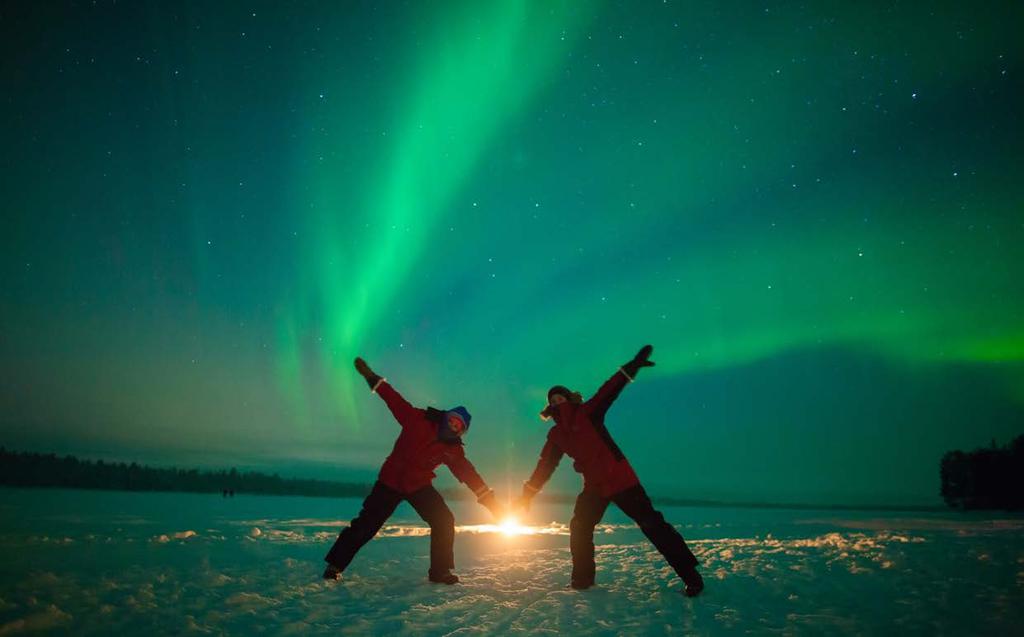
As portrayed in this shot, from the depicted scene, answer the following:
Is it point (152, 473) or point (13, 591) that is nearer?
point (13, 591)

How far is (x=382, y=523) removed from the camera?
7.42 metres

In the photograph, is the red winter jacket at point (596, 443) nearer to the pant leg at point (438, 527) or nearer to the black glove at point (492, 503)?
the black glove at point (492, 503)

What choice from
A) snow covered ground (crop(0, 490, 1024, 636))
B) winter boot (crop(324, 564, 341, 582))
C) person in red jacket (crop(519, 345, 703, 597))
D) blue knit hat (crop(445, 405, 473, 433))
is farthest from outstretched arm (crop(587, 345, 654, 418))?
winter boot (crop(324, 564, 341, 582))

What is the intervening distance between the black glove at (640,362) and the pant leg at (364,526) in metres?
3.47

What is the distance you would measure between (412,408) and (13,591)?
4.59m

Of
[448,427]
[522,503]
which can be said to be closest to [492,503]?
[522,503]

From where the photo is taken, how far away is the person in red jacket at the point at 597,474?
6953 millimetres

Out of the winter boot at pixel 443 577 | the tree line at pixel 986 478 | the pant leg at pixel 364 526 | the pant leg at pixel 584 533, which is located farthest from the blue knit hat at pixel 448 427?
the tree line at pixel 986 478

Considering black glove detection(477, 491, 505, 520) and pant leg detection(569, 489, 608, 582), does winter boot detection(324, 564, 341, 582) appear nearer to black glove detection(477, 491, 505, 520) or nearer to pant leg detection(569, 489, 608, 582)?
black glove detection(477, 491, 505, 520)

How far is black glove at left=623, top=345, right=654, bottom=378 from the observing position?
721 centimetres

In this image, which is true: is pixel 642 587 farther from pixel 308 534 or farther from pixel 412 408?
pixel 308 534

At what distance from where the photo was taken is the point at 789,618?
5434 millimetres

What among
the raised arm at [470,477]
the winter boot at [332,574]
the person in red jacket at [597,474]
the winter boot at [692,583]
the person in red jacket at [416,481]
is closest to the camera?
the winter boot at [692,583]

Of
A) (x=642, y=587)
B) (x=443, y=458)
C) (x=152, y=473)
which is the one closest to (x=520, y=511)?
(x=443, y=458)
